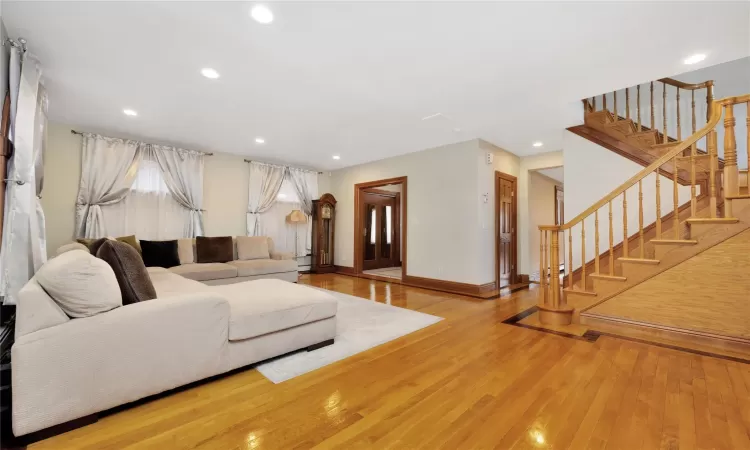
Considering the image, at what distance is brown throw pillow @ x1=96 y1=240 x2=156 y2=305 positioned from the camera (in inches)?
73.7

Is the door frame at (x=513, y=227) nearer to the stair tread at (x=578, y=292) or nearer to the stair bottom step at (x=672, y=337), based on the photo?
the stair tread at (x=578, y=292)

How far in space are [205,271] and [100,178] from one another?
212cm

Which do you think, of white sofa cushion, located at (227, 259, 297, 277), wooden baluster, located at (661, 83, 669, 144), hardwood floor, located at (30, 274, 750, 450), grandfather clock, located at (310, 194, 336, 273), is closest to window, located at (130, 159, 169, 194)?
white sofa cushion, located at (227, 259, 297, 277)

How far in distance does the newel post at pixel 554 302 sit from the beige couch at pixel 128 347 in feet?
8.64

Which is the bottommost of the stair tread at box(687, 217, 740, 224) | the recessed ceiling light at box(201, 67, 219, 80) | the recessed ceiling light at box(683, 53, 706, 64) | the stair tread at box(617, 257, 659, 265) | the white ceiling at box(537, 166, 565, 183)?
the stair tread at box(617, 257, 659, 265)

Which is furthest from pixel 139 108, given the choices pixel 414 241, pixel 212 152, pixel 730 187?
pixel 730 187

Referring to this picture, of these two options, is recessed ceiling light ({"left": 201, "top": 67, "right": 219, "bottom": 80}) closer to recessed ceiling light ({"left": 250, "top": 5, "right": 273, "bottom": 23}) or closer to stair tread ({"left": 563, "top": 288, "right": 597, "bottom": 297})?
recessed ceiling light ({"left": 250, "top": 5, "right": 273, "bottom": 23})

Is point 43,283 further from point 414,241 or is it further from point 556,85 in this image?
point 414,241

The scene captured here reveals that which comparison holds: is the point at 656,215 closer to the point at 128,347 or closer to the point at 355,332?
the point at 355,332

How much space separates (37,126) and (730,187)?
5979 mm

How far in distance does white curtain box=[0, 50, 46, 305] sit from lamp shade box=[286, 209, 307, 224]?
420 cm

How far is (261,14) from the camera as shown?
2082 mm

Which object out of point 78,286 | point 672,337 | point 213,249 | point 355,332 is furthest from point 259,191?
point 672,337

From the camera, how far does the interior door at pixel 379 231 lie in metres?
7.79
